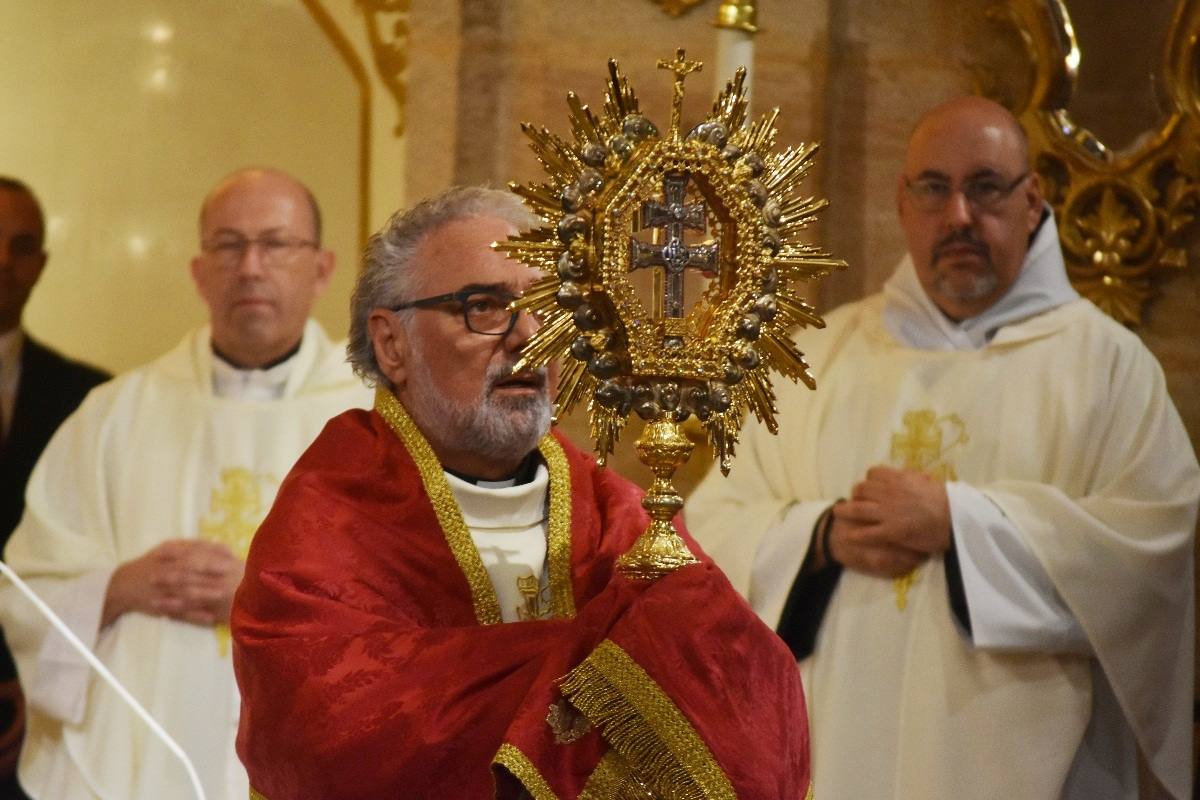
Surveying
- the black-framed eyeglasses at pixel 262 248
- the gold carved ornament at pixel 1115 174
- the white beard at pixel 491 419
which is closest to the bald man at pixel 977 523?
the gold carved ornament at pixel 1115 174

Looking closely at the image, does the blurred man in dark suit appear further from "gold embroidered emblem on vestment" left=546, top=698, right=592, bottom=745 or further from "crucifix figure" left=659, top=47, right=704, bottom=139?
"crucifix figure" left=659, top=47, right=704, bottom=139

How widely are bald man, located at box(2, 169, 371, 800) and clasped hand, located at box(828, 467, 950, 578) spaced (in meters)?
1.52

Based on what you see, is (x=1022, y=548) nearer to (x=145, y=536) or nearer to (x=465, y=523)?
(x=465, y=523)

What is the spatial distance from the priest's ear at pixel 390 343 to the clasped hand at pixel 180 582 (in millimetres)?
1802

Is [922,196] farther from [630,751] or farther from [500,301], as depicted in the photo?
[630,751]

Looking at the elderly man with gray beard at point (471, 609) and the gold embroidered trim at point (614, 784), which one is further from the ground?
the elderly man with gray beard at point (471, 609)

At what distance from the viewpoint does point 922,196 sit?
4.98 metres

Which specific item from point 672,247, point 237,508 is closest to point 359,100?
point 237,508

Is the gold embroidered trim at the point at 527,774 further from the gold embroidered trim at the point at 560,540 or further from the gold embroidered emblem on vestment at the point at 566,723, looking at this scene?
the gold embroidered trim at the point at 560,540

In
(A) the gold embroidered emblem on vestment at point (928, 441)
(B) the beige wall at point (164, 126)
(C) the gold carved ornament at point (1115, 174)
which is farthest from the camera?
(B) the beige wall at point (164, 126)

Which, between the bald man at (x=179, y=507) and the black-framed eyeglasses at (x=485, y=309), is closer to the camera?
the black-framed eyeglasses at (x=485, y=309)

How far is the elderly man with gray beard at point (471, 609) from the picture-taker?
106 inches

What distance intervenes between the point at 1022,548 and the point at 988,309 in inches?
29.4

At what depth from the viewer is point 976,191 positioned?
16.1 feet
